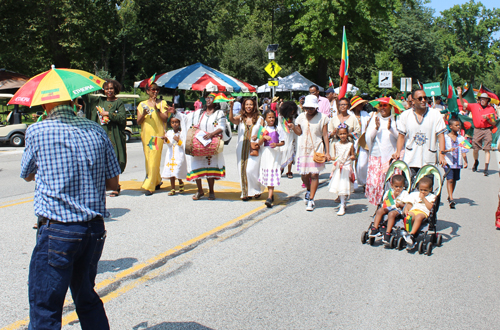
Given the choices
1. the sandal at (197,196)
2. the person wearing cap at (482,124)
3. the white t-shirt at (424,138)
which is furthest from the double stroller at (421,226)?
the person wearing cap at (482,124)

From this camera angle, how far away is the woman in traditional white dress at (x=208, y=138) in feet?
28.1

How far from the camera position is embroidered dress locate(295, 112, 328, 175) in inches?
326

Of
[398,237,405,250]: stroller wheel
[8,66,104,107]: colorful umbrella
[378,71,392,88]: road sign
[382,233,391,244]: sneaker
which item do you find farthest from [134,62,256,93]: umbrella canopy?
[8,66,104,107]: colorful umbrella

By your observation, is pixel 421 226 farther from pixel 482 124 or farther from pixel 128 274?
pixel 482 124

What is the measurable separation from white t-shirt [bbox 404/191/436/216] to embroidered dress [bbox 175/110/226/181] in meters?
3.46

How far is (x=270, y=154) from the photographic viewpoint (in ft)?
27.8

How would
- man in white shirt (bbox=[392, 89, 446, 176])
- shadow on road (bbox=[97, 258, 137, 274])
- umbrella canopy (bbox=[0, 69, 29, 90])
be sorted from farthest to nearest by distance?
umbrella canopy (bbox=[0, 69, 29, 90]) < man in white shirt (bbox=[392, 89, 446, 176]) < shadow on road (bbox=[97, 258, 137, 274])

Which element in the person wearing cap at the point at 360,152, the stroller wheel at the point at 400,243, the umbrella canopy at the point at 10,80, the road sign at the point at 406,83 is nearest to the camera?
the stroller wheel at the point at 400,243

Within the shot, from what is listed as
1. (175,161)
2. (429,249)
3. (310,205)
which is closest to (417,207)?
(429,249)

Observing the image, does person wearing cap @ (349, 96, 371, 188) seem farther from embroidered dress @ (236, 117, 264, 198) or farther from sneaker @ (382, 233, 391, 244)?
sneaker @ (382, 233, 391, 244)

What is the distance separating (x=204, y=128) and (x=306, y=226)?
8.42 feet

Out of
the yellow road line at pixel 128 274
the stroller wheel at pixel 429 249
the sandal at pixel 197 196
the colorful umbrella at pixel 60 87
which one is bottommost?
the stroller wheel at pixel 429 249

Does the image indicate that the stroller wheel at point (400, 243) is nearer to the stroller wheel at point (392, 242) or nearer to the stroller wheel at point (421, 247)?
the stroller wheel at point (392, 242)

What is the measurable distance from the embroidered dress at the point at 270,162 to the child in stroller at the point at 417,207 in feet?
8.59
